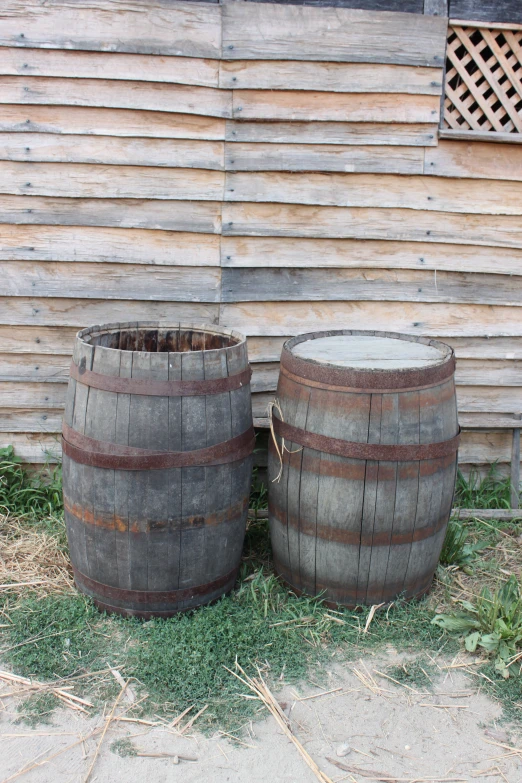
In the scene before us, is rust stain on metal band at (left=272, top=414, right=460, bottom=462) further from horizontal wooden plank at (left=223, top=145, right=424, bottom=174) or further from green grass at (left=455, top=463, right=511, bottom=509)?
horizontal wooden plank at (left=223, top=145, right=424, bottom=174)

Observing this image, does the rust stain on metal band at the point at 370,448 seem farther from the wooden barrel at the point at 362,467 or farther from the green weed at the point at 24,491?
the green weed at the point at 24,491

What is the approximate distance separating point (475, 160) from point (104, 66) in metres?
2.12

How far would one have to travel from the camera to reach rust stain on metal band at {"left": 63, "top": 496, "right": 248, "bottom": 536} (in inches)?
114

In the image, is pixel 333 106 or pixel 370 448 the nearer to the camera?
pixel 370 448

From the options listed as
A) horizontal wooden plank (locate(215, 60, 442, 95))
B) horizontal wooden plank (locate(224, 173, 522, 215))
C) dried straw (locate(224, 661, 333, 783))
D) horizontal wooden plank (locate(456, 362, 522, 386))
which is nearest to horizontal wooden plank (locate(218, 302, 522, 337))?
horizontal wooden plank (locate(456, 362, 522, 386))

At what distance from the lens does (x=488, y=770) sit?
2385 mm

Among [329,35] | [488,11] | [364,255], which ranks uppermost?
[488,11]

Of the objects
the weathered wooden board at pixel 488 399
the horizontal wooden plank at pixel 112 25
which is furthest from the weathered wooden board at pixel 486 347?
the horizontal wooden plank at pixel 112 25

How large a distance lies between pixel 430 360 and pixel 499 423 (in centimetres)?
147

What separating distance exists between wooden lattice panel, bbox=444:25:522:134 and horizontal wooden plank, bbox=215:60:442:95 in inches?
7.2

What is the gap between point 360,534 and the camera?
118 inches

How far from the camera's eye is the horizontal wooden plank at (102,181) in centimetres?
367

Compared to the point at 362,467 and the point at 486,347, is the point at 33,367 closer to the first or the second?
the point at 362,467

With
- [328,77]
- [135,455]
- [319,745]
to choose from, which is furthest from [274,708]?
[328,77]
